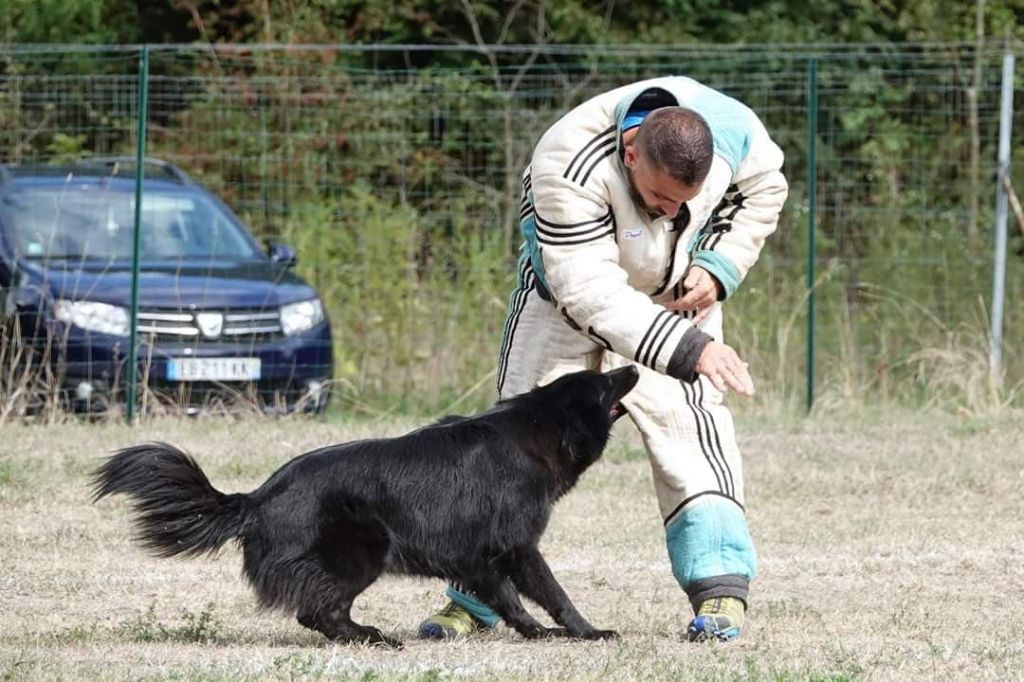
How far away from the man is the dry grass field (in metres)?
0.33

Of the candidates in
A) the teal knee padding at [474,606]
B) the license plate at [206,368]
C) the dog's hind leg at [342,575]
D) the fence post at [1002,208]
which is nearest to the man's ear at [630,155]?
the dog's hind leg at [342,575]

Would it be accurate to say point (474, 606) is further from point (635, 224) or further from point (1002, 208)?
point (1002, 208)

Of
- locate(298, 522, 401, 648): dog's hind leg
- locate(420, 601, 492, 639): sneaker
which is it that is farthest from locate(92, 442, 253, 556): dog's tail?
locate(420, 601, 492, 639): sneaker

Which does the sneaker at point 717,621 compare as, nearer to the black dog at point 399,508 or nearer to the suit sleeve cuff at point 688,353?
the black dog at point 399,508

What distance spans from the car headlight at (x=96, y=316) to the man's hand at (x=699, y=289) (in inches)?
220

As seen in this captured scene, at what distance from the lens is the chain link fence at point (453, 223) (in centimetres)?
1143

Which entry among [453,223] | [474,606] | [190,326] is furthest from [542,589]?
[453,223]

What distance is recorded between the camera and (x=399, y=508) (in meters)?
5.10

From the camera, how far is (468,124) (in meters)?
12.6

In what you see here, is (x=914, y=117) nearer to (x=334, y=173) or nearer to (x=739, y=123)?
(x=334, y=173)

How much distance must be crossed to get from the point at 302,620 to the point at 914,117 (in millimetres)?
11487

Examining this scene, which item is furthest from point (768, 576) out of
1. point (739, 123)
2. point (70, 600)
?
point (70, 600)

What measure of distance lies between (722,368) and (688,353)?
11cm

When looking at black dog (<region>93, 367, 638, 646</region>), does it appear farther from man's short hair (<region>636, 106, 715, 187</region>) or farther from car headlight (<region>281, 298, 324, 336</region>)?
car headlight (<region>281, 298, 324, 336</region>)
